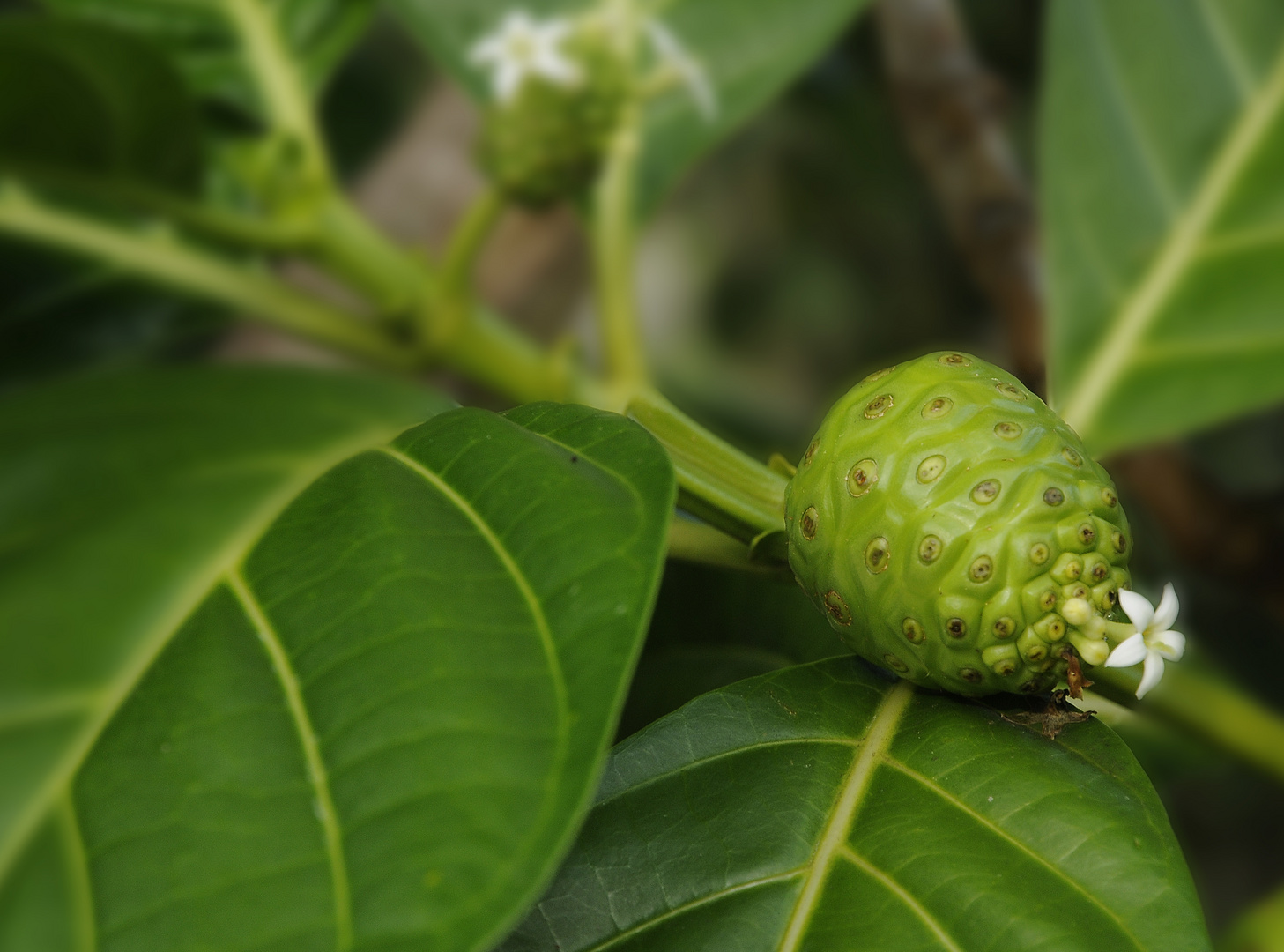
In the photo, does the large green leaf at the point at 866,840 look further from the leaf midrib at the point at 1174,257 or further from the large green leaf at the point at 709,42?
the large green leaf at the point at 709,42

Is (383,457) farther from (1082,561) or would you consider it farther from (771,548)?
(1082,561)

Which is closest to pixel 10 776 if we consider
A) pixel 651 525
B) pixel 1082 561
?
pixel 651 525

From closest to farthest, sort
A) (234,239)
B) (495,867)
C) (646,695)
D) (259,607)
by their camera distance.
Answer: (495,867) < (259,607) < (646,695) < (234,239)

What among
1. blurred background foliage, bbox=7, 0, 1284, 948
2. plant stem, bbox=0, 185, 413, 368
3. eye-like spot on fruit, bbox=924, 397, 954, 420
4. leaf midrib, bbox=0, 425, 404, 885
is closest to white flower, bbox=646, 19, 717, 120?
blurred background foliage, bbox=7, 0, 1284, 948

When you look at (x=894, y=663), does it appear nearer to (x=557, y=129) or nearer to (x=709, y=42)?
(x=557, y=129)

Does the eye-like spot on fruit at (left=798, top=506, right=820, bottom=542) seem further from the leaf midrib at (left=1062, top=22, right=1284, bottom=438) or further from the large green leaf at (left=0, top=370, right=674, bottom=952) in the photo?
the leaf midrib at (left=1062, top=22, right=1284, bottom=438)

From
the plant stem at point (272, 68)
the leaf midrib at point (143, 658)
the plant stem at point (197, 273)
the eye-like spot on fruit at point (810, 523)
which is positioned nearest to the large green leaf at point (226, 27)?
the plant stem at point (272, 68)
